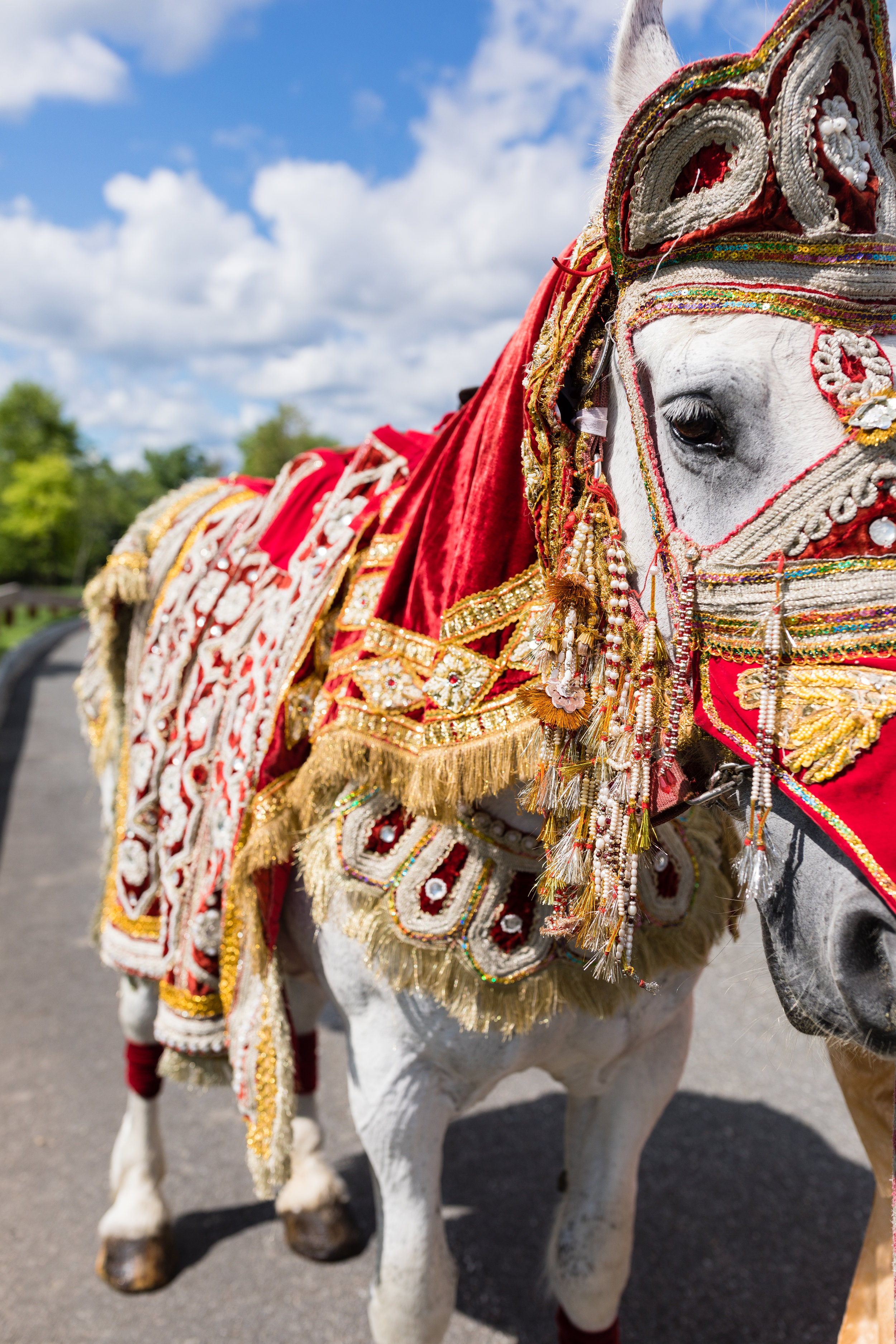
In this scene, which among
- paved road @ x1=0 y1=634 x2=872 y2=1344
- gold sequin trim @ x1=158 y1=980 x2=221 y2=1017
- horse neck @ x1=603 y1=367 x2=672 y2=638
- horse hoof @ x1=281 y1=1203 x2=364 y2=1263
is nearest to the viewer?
horse neck @ x1=603 y1=367 x2=672 y2=638

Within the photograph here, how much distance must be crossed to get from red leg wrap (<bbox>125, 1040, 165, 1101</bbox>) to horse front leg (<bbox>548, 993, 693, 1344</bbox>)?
1491 mm

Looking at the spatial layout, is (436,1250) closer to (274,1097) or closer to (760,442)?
(274,1097)

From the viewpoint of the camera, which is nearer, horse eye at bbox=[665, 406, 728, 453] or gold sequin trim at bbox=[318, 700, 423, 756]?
horse eye at bbox=[665, 406, 728, 453]

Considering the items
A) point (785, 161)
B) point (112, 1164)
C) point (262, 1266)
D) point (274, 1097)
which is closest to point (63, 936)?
point (112, 1164)

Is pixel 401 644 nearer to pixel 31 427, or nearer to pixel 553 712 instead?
pixel 553 712

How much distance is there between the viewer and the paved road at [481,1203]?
2.75 m

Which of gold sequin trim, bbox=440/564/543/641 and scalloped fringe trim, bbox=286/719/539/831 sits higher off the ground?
gold sequin trim, bbox=440/564/543/641

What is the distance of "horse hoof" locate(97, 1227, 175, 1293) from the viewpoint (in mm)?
2861

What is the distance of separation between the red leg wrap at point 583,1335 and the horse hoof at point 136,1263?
133 centimetres

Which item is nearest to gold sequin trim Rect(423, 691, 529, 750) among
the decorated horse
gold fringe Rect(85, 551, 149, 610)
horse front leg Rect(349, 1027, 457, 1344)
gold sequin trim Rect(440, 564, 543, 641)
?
the decorated horse

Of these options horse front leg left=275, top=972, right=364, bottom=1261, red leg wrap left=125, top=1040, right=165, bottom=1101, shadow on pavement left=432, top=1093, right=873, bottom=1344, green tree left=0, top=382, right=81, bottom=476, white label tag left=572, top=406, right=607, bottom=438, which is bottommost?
shadow on pavement left=432, top=1093, right=873, bottom=1344

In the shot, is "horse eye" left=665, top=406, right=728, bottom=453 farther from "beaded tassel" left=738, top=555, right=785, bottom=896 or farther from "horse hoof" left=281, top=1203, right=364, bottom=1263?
"horse hoof" left=281, top=1203, right=364, bottom=1263

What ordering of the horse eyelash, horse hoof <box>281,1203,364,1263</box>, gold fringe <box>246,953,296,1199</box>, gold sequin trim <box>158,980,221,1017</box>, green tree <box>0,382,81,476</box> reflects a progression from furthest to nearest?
green tree <box>0,382,81,476</box>
horse hoof <box>281,1203,364,1263</box>
gold sequin trim <box>158,980,221,1017</box>
gold fringe <box>246,953,296,1199</box>
the horse eyelash

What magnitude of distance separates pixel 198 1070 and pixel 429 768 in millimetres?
1447
